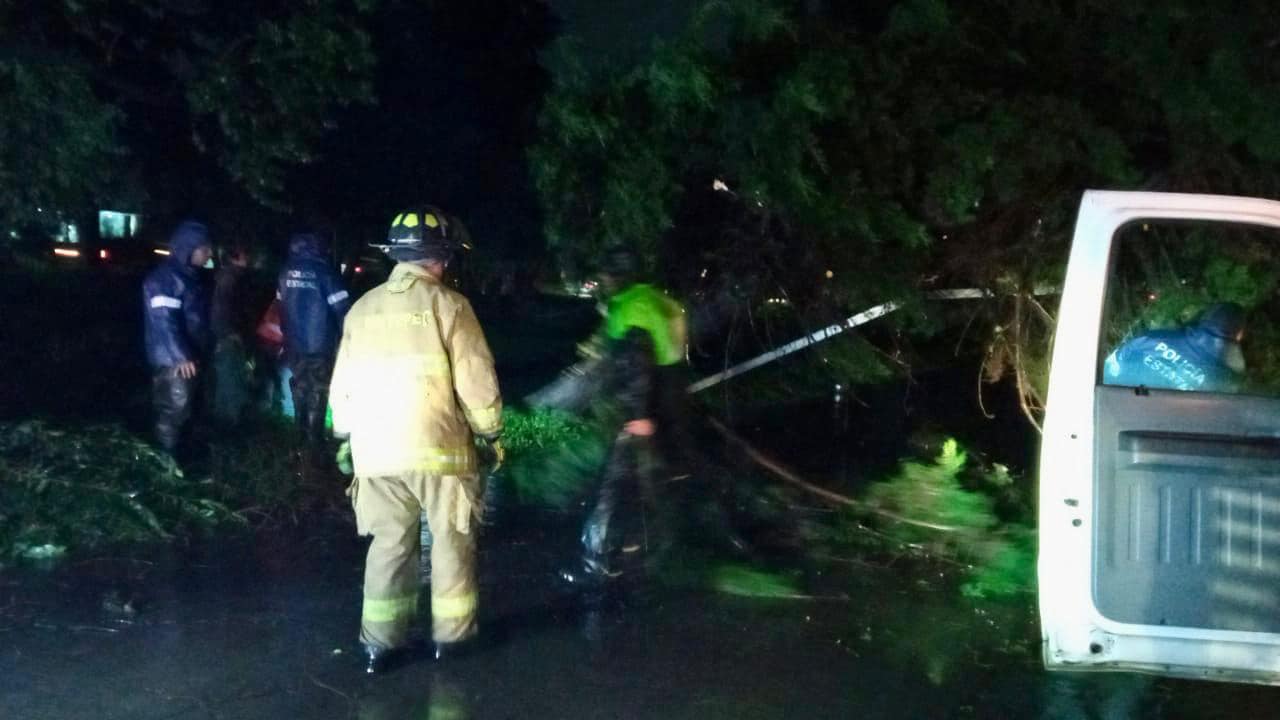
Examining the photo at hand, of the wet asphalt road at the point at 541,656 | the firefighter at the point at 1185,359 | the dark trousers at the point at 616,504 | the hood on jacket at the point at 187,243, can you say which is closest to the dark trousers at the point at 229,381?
the hood on jacket at the point at 187,243

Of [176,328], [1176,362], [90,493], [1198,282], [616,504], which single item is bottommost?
[90,493]

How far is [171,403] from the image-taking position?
8906 mm

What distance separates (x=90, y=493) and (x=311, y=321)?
1826mm

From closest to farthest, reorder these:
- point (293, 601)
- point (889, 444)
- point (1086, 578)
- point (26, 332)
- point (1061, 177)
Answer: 1. point (1086, 578)
2. point (293, 601)
3. point (1061, 177)
4. point (889, 444)
5. point (26, 332)

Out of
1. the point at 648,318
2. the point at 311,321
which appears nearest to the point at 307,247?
the point at 311,321

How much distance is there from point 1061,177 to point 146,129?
21.3 ft

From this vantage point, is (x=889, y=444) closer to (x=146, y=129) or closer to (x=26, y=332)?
(x=146, y=129)

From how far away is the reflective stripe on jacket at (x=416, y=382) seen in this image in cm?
532

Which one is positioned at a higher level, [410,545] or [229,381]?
[229,381]

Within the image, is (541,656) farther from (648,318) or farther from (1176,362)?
(1176,362)

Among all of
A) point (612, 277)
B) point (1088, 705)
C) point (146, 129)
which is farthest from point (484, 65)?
point (1088, 705)

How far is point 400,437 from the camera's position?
532 cm

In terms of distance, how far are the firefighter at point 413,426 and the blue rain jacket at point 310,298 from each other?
3538mm

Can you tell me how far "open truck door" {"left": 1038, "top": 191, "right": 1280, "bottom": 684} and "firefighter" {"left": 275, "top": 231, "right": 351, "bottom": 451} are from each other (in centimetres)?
541
